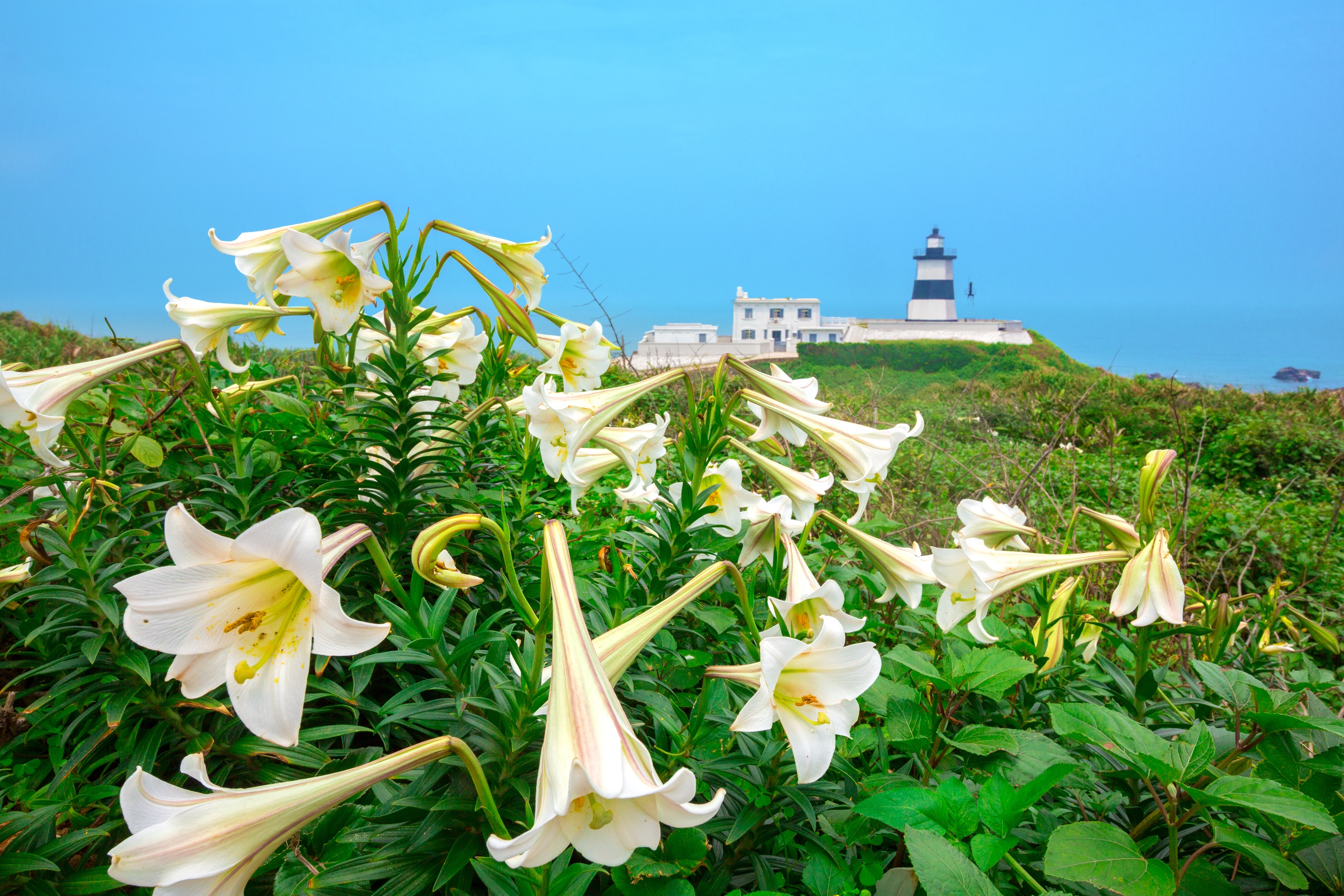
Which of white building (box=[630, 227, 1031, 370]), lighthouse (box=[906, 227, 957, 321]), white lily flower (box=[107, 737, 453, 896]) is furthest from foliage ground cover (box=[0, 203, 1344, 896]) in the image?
lighthouse (box=[906, 227, 957, 321])

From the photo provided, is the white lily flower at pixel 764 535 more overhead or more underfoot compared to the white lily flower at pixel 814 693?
more overhead

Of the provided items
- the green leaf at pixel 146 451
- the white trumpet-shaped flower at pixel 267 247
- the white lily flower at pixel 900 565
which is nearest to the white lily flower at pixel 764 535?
the white lily flower at pixel 900 565

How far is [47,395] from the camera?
1.29 metres

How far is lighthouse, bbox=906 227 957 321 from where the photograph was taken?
211ft

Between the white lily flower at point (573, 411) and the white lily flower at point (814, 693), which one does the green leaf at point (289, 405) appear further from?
the white lily flower at point (814, 693)

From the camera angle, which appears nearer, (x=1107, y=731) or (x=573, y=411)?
(x=1107, y=731)

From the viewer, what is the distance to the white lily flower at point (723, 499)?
152 centimetres

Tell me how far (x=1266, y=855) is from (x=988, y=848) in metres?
0.37

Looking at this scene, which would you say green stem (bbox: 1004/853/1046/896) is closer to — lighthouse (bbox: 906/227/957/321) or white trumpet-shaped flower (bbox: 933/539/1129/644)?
white trumpet-shaped flower (bbox: 933/539/1129/644)

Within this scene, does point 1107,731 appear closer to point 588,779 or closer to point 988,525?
point 988,525

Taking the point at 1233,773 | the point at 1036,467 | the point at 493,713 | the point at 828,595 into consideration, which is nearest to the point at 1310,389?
the point at 1036,467

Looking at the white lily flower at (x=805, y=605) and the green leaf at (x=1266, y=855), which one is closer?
the green leaf at (x=1266, y=855)

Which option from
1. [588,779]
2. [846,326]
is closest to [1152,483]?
[588,779]

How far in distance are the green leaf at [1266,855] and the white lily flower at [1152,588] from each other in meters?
0.38
